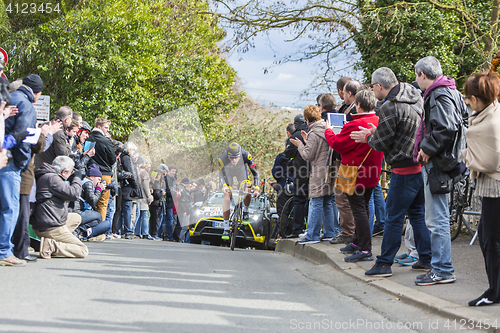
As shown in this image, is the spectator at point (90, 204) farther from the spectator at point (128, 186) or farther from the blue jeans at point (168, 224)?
the blue jeans at point (168, 224)

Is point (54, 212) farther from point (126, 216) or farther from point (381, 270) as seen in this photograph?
point (126, 216)

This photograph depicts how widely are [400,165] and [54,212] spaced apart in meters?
4.86

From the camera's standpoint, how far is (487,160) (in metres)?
4.41

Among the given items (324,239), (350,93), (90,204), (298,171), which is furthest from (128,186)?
(350,93)

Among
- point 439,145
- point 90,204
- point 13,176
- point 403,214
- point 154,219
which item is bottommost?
point 154,219

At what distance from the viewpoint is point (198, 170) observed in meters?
32.4

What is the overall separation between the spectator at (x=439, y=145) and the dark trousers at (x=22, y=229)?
4.88 m

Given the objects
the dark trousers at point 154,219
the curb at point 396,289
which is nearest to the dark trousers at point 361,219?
Answer: the curb at point 396,289

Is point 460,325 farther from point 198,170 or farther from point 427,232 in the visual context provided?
point 198,170

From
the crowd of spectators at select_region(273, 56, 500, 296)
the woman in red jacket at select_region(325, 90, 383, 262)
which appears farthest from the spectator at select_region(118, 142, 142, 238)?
the woman in red jacket at select_region(325, 90, 383, 262)

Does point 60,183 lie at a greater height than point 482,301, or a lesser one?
greater

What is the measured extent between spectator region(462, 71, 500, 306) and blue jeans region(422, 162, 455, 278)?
64 centimetres

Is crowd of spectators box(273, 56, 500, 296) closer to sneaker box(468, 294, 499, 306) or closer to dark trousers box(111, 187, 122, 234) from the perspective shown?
sneaker box(468, 294, 499, 306)

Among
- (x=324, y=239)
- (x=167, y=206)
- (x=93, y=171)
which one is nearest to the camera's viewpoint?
(x=324, y=239)
